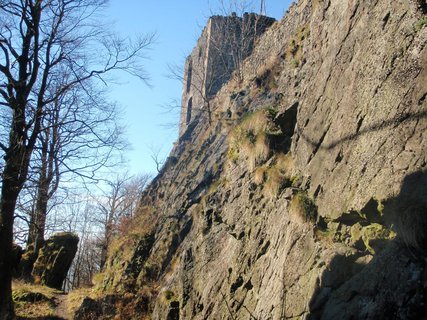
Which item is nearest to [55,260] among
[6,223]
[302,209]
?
[6,223]

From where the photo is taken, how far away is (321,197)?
6.26 meters

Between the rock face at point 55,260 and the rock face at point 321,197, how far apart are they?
12.3ft

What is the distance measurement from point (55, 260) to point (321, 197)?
11.9 m

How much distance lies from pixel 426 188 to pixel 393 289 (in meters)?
1.09

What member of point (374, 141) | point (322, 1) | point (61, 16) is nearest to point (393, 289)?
point (374, 141)

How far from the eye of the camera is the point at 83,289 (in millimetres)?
14305

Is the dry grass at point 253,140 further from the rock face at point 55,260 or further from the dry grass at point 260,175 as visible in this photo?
the rock face at point 55,260

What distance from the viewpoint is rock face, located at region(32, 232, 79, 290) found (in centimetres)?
1485

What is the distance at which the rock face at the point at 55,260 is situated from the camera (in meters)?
14.9

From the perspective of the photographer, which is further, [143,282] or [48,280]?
[48,280]

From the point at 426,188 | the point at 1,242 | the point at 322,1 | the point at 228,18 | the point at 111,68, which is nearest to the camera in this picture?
the point at 426,188

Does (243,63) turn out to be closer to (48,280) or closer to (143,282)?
(143,282)

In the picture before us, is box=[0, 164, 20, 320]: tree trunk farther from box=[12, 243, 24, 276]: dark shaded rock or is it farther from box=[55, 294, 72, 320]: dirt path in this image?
box=[12, 243, 24, 276]: dark shaded rock

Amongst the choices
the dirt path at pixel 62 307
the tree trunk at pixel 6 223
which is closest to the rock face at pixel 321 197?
the dirt path at pixel 62 307
